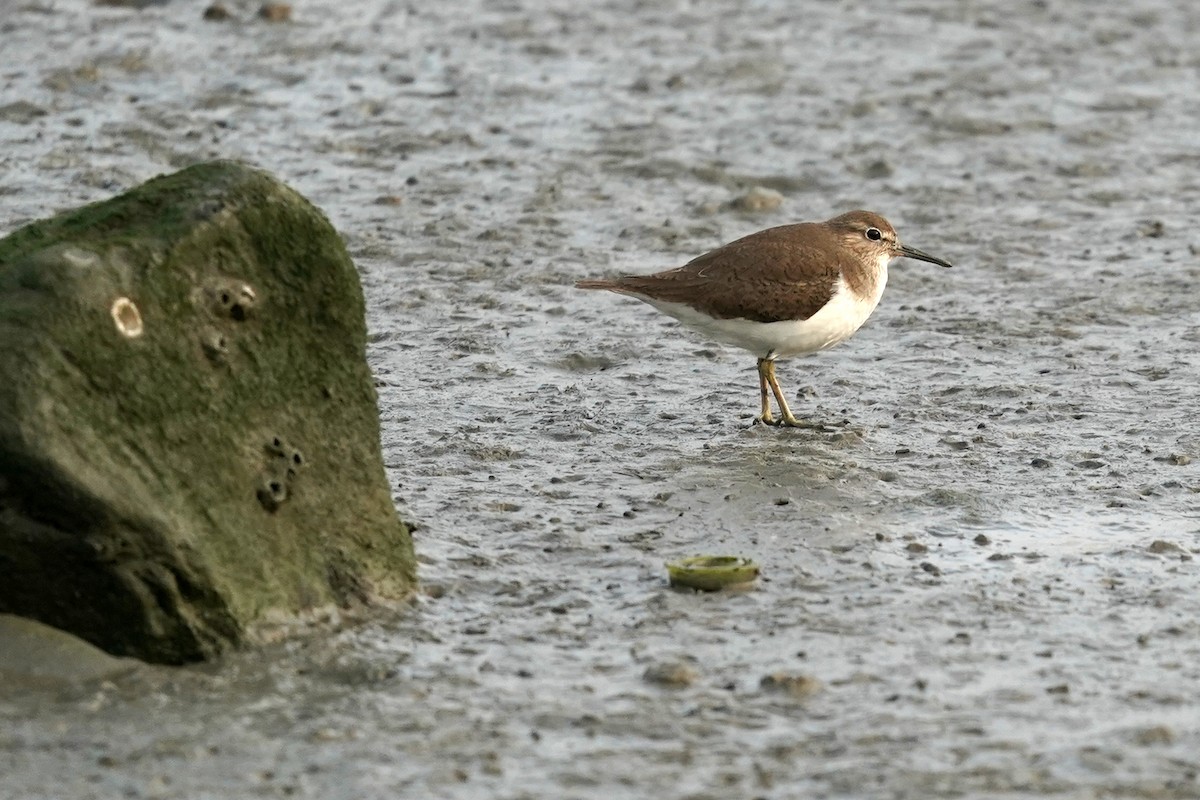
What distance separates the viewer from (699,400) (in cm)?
1005

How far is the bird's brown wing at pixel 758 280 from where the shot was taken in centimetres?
951

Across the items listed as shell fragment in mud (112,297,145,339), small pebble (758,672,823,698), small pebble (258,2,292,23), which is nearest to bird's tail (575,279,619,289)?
small pebble (758,672,823,698)

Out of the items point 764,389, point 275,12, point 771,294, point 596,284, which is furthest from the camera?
point 275,12

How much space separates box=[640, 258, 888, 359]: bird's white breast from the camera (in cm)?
955

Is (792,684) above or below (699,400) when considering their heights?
above

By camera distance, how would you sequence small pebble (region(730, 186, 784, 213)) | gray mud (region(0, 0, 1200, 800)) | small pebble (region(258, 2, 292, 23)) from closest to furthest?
gray mud (region(0, 0, 1200, 800)), small pebble (region(730, 186, 784, 213)), small pebble (region(258, 2, 292, 23))

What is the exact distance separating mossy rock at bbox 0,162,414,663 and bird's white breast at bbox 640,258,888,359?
10.2 feet

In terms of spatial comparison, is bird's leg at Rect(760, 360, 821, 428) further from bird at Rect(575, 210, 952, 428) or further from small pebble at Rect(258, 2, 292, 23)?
small pebble at Rect(258, 2, 292, 23)

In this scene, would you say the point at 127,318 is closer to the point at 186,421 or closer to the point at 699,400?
the point at 186,421

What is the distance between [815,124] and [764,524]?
23.5 feet

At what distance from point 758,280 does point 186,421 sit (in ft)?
13.3

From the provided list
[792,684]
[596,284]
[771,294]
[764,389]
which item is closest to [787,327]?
[771,294]

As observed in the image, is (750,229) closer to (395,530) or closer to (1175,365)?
(1175,365)

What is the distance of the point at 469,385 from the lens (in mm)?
9930
